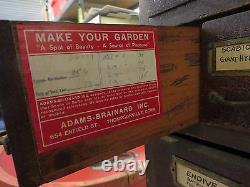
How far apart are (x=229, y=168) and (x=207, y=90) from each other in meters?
0.17

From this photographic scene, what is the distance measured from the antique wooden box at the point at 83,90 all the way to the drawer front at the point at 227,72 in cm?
5

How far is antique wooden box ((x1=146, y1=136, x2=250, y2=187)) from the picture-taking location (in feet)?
1.52

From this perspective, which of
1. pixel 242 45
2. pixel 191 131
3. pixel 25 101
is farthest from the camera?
pixel 191 131

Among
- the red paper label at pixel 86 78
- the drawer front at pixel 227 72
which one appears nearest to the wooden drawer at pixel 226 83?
the drawer front at pixel 227 72

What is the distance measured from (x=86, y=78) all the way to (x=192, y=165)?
345mm

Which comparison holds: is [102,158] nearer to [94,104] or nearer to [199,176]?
[94,104]

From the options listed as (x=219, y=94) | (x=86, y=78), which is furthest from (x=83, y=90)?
(x=219, y=94)

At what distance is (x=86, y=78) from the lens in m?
0.36

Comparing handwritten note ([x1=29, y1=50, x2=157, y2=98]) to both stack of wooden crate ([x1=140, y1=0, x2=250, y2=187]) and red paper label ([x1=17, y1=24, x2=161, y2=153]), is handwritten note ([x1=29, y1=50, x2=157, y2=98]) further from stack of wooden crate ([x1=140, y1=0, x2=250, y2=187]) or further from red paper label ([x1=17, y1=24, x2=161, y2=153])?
stack of wooden crate ([x1=140, y1=0, x2=250, y2=187])

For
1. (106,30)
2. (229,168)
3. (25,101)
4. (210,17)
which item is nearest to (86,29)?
(106,30)

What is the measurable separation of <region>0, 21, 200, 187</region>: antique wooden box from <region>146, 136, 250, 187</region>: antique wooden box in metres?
0.11

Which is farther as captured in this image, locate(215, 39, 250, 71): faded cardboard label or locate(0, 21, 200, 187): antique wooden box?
locate(215, 39, 250, 71): faded cardboard label

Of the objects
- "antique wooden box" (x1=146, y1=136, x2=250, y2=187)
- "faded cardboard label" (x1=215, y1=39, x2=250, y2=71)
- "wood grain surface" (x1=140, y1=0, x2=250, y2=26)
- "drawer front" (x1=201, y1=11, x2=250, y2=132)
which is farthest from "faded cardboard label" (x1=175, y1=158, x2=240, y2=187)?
"wood grain surface" (x1=140, y1=0, x2=250, y2=26)

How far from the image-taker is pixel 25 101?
0.31 m
